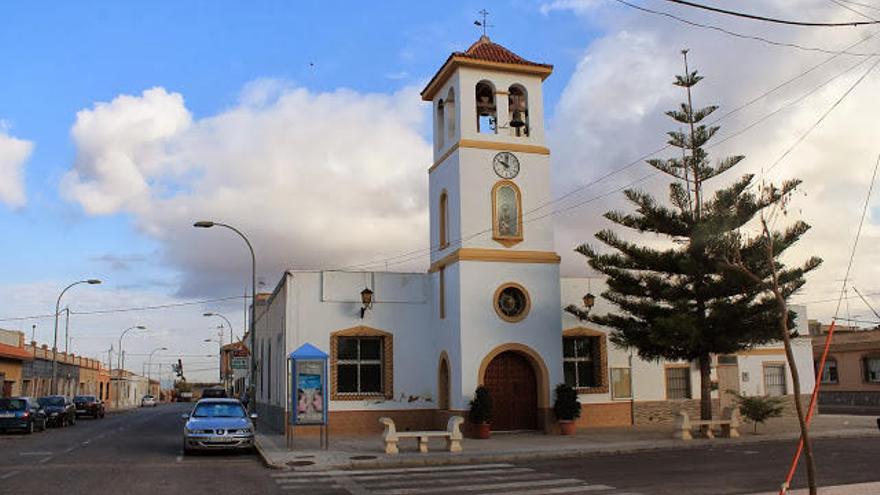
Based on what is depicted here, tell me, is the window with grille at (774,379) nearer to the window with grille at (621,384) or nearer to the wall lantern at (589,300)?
the window with grille at (621,384)

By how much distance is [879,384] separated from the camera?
45.6 metres

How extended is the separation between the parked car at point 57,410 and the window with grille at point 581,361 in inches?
877

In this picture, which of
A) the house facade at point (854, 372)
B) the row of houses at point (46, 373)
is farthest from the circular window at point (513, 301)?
the row of houses at point (46, 373)

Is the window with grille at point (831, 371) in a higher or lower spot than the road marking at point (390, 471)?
higher

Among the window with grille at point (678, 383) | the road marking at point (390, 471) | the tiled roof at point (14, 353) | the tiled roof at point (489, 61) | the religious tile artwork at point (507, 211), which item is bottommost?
the road marking at point (390, 471)

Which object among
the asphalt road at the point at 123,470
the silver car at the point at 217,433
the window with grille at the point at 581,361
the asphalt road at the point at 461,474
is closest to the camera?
the asphalt road at the point at 461,474

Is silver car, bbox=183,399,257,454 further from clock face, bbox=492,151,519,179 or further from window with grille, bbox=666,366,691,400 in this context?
window with grille, bbox=666,366,691,400

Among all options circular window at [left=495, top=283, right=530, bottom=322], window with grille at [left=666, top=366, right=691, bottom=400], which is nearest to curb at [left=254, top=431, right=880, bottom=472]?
circular window at [left=495, top=283, right=530, bottom=322]

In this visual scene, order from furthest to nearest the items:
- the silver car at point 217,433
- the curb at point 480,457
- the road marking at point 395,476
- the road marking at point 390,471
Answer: the silver car at point 217,433 → the curb at point 480,457 → the road marking at point 390,471 → the road marking at point 395,476

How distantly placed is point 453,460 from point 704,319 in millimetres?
9065

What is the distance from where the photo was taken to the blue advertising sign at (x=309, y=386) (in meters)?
20.2

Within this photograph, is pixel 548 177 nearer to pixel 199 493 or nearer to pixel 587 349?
pixel 587 349

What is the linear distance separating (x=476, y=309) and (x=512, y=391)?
2.82 m

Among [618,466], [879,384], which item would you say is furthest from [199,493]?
[879,384]
